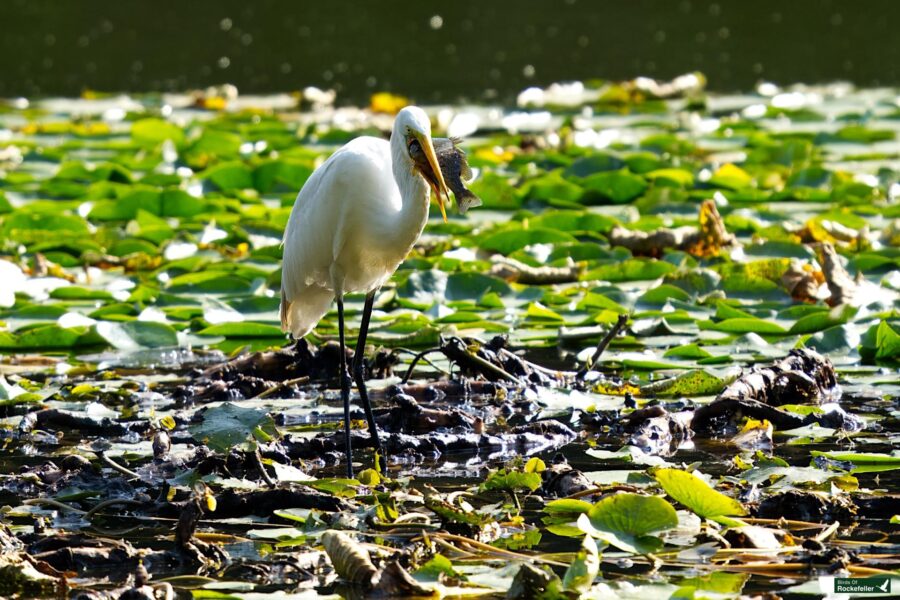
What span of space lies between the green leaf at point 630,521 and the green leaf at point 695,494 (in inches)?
3.1

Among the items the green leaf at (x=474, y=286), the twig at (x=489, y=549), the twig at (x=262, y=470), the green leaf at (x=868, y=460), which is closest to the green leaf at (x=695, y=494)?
the twig at (x=489, y=549)

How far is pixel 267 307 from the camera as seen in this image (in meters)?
6.58

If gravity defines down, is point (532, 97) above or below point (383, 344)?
above

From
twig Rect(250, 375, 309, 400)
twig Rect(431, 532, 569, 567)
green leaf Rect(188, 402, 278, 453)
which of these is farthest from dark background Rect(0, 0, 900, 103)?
twig Rect(431, 532, 569, 567)

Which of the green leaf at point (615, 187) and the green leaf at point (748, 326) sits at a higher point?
the green leaf at point (615, 187)

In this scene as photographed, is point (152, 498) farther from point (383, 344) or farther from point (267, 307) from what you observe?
point (267, 307)

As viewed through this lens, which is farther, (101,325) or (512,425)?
(101,325)

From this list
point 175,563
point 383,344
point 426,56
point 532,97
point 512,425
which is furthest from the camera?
point 426,56

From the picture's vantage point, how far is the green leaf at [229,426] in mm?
4109

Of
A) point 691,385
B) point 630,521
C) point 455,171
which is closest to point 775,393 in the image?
point 691,385

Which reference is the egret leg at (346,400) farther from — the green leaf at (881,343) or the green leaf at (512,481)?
the green leaf at (881,343)

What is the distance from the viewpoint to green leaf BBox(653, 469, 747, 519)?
3.42 metres

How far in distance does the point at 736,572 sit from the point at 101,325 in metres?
3.65

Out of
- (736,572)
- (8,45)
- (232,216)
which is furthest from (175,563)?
(8,45)
